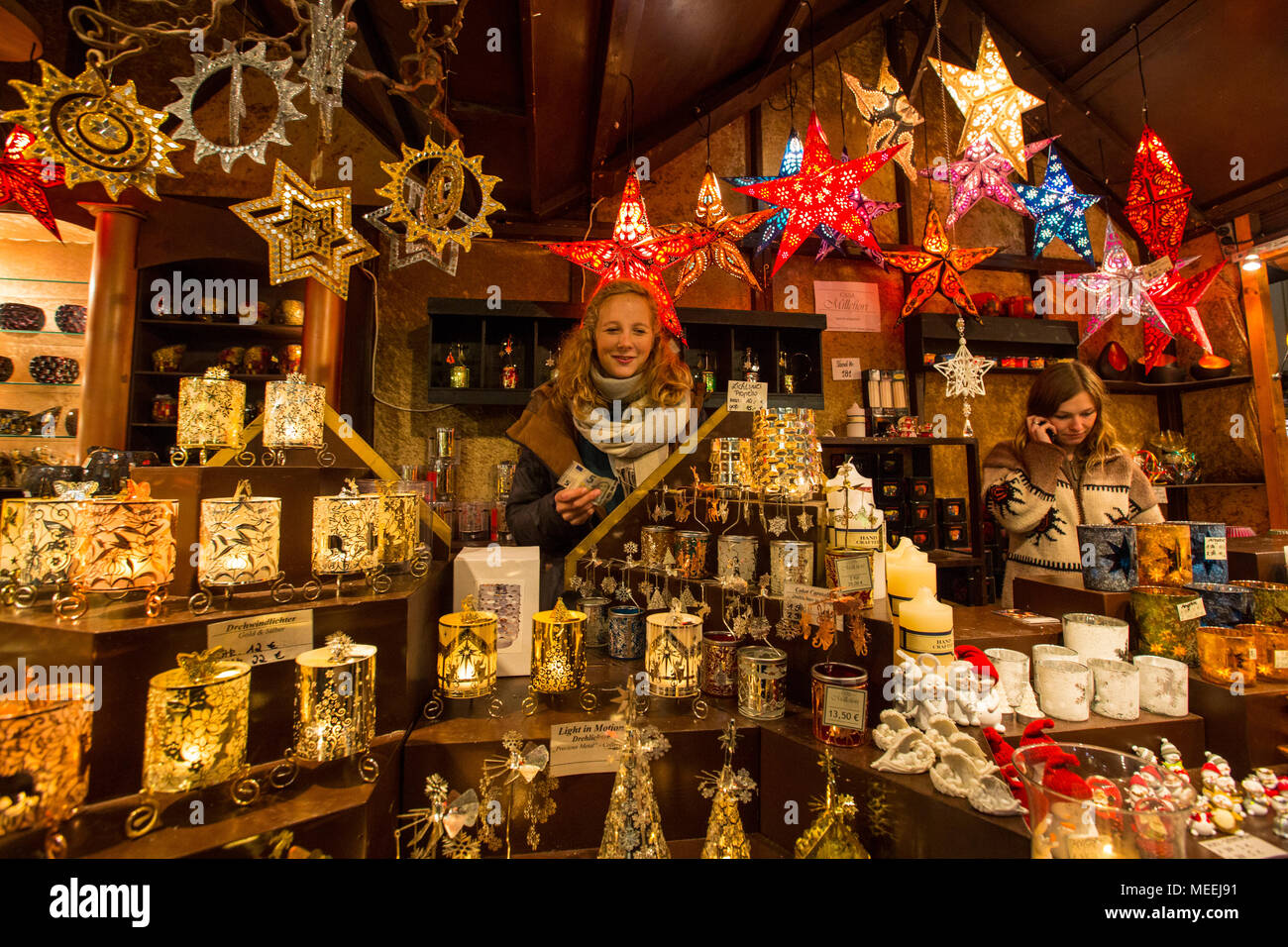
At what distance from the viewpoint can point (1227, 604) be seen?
1329mm

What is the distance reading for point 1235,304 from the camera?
14.2 ft

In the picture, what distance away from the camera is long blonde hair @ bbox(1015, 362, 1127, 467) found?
2.19 meters

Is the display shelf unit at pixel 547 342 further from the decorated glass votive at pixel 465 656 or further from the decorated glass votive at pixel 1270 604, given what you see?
the decorated glass votive at pixel 1270 604

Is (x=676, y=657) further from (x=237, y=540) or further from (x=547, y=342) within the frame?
(x=547, y=342)

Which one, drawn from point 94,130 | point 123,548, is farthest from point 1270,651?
point 94,130

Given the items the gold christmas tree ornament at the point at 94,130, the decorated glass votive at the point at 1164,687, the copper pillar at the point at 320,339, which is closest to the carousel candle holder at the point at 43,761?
the gold christmas tree ornament at the point at 94,130

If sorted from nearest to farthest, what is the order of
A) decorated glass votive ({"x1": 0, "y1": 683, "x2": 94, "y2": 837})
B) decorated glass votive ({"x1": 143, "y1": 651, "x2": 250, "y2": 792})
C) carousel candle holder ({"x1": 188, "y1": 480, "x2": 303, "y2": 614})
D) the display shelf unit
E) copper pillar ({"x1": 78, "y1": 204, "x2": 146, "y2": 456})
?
decorated glass votive ({"x1": 0, "y1": 683, "x2": 94, "y2": 837}) → decorated glass votive ({"x1": 143, "y1": 651, "x2": 250, "y2": 792}) → carousel candle holder ({"x1": 188, "y1": 480, "x2": 303, "y2": 614}) → copper pillar ({"x1": 78, "y1": 204, "x2": 146, "y2": 456}) → the display shelf unit

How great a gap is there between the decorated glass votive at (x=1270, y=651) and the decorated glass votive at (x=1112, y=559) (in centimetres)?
22

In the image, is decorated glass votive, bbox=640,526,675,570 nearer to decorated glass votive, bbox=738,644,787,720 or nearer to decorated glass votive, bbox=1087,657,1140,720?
decorated glass votive, bbox=738,644,787,720

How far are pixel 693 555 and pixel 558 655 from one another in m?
0.45

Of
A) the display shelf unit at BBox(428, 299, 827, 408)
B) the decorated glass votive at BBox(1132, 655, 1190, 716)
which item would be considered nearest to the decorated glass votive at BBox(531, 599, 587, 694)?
the decorated glass votive at BBox(1132, 655, 1190, 716)

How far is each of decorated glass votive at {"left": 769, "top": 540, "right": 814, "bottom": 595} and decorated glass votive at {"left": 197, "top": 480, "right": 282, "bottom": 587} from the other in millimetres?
1067

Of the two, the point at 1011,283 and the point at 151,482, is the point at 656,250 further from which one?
the point at 1011,283
